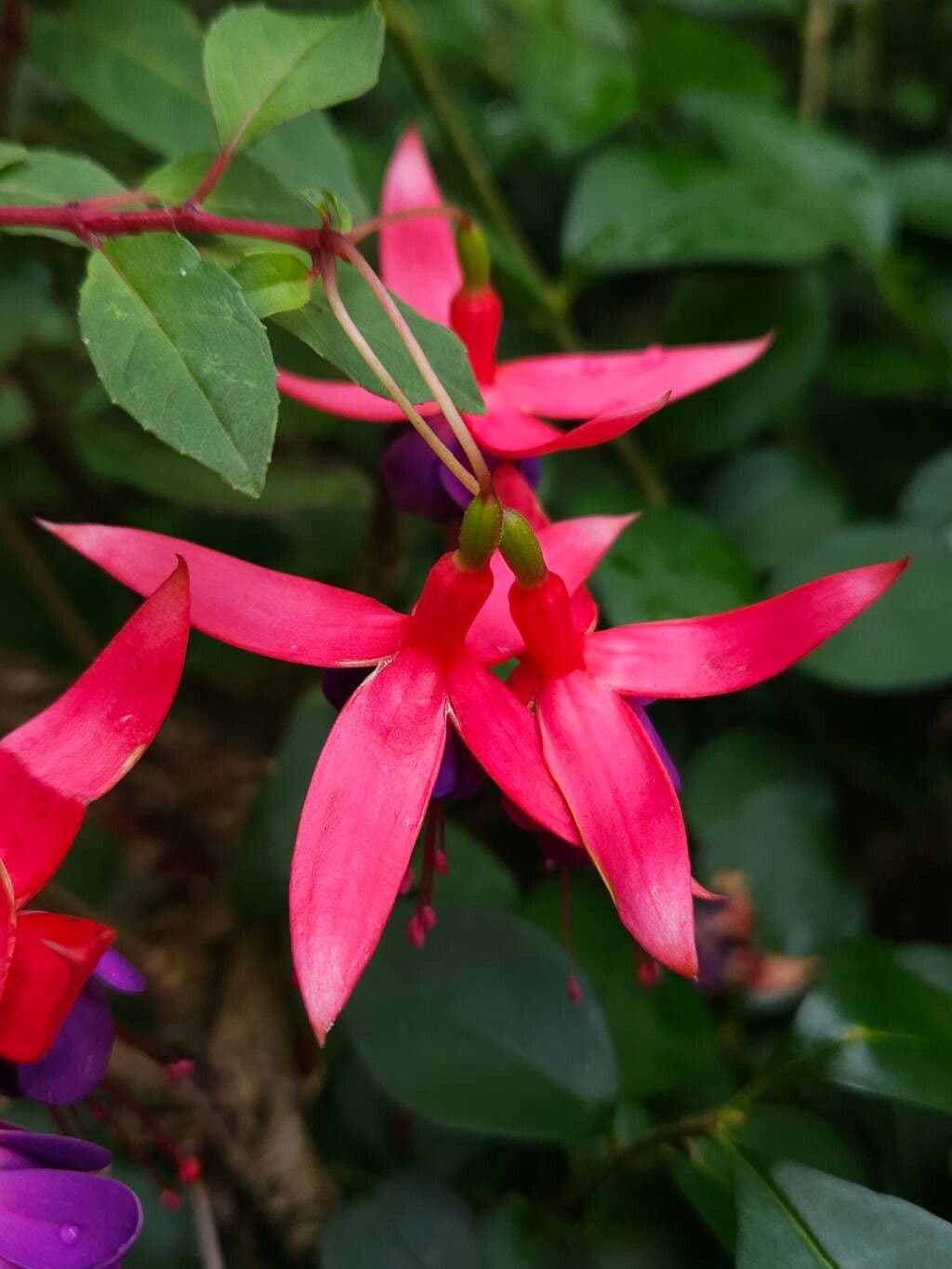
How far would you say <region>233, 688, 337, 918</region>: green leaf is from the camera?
29.6 inches

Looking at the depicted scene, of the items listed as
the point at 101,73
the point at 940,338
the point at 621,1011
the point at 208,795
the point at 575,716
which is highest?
the point at 101,73

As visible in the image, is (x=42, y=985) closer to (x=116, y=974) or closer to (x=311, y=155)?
(x=116, y=974)

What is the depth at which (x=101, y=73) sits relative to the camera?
810mm

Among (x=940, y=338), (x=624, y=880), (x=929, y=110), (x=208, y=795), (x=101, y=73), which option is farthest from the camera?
(x=929, y=110)

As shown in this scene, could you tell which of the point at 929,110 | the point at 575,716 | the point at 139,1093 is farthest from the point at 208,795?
the point at 929,110

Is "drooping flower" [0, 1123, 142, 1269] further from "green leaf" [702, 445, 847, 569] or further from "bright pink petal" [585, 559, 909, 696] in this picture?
"green leaf" [702, 445, 847, 569]

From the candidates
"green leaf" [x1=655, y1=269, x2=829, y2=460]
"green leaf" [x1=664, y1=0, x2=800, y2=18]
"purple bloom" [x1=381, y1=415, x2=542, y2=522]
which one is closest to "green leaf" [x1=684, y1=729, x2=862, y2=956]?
"green leaf" [x1=655, y1=269, x2=829, y2=460]

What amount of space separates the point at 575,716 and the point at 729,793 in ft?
1.31

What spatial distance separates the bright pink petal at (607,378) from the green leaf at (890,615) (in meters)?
0.22

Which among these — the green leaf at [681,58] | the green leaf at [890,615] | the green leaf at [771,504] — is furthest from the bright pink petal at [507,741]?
the green leaf at [681,58]

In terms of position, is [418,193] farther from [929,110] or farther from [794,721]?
[929,110]

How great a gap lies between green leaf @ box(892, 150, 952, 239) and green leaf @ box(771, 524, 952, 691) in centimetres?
36

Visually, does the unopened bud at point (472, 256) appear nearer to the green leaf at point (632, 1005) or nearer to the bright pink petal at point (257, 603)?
the bright pink petal at point (257, 603)

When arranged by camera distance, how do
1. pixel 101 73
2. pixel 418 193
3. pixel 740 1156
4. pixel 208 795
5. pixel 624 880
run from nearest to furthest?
pixel 624 880 < pixel 740 1156 < pixel 418 193 < pixel 101 73 < pixel 208 795
